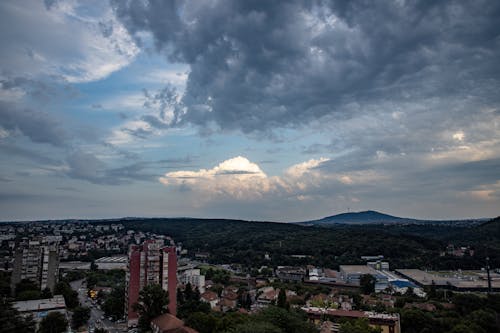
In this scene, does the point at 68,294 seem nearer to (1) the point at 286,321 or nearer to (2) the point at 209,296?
(2) the point at 209,296

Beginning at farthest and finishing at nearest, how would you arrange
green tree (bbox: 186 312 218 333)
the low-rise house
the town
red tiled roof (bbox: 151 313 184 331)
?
1. the town
2. the low-rise house
3. red tiled roof (bbox: 151 313 184 331)
4. green tree (bbox: 186 312 218 333)

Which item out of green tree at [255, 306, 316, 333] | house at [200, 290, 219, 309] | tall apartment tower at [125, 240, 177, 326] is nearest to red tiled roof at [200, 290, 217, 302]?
house at [200, 290, 219, 309]

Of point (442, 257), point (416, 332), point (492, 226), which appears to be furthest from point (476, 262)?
point (416, 332)

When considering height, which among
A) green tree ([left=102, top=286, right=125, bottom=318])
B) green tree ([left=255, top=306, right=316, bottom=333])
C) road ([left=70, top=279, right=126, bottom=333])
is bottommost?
road ([left=70, top=279, right=126, bottom=333])

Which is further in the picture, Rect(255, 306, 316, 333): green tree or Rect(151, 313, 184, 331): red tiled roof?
Rect(151, 313, 184, 331): red tiled roof

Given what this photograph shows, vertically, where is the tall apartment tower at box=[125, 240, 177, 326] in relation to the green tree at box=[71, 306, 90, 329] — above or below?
above

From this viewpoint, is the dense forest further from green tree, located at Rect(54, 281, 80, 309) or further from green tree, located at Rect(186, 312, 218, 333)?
green tree, located at Rect(186, 312, 218, 333)
